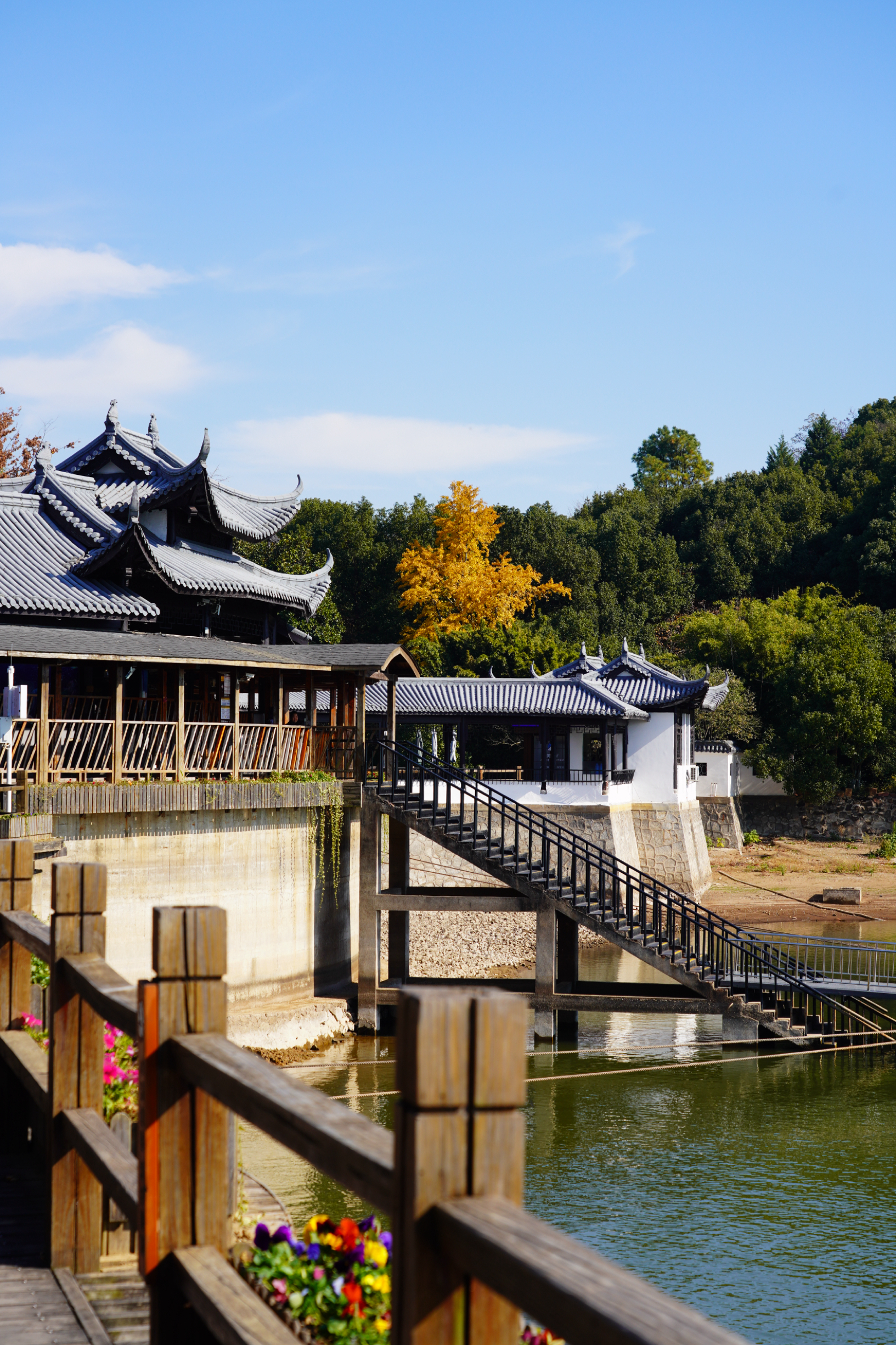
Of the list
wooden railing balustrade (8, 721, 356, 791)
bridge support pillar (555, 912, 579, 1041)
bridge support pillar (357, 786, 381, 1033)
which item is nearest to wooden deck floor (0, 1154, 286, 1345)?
wooden railing balustrade (8, 721, 356, 791)

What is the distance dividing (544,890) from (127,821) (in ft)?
25.4

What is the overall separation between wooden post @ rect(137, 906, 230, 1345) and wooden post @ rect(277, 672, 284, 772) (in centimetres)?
1968

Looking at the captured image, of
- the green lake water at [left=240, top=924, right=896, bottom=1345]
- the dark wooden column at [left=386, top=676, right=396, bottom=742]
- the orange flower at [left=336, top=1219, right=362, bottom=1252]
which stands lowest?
the green lake water at [left=240, top=924, right=896, bottom=1345]

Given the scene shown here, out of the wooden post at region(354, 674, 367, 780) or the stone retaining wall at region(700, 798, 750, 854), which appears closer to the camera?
the wooden post at region(354, 674, 367, 780)

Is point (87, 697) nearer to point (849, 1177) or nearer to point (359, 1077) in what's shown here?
point (359, 1077)

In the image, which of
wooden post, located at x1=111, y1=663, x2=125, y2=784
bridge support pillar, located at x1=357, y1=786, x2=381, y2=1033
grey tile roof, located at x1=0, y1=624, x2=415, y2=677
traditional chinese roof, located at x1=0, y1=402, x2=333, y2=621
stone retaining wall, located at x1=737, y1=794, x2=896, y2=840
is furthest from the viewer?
stone retaining wall, located at x1=737, y1=794, x2=896, y2=840

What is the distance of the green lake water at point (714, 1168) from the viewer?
13.0m

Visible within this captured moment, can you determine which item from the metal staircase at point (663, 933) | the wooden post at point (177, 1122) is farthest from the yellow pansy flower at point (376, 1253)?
the metal staircase at point (663, 933)

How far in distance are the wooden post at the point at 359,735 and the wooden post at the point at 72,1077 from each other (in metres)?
19.3

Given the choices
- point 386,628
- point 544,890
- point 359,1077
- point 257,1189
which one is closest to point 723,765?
point 386,628

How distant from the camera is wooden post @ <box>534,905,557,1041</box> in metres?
22.6

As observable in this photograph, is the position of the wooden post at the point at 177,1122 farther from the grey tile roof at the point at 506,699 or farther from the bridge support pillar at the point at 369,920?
the grey tile roof at the point at 506,699

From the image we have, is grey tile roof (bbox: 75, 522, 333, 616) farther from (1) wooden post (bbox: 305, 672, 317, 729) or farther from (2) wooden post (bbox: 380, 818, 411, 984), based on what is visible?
(2) wooden post (bbox: 380, 818, 411, 984)

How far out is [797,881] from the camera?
4200cm
